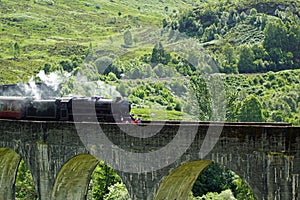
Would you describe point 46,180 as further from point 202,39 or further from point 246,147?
point 202,39

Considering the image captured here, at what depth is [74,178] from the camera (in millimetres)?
35156

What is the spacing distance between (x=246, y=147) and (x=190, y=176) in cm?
488

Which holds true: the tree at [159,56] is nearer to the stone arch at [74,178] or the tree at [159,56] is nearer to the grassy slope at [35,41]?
the grassy slope at [35,41]

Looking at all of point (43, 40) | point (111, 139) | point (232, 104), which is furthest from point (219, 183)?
point (43, 40)

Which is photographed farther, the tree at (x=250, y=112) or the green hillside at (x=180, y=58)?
the green hillside at (x=180, y=58)

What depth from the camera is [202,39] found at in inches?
6796

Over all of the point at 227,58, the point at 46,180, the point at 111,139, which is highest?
the point at 227,58

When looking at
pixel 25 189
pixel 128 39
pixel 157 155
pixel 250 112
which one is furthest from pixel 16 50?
pixel 157 155

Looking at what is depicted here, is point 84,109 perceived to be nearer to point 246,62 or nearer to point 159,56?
point 246,62

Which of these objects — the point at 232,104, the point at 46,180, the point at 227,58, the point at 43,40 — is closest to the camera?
the point at 46,180

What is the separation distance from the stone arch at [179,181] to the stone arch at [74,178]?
17.6ft

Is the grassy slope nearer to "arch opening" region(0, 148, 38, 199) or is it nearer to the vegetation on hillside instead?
the vegetation on hillside

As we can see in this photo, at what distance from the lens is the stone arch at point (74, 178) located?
111 feet

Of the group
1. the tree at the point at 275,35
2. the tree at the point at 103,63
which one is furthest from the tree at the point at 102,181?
the tree at the point at 275,35
